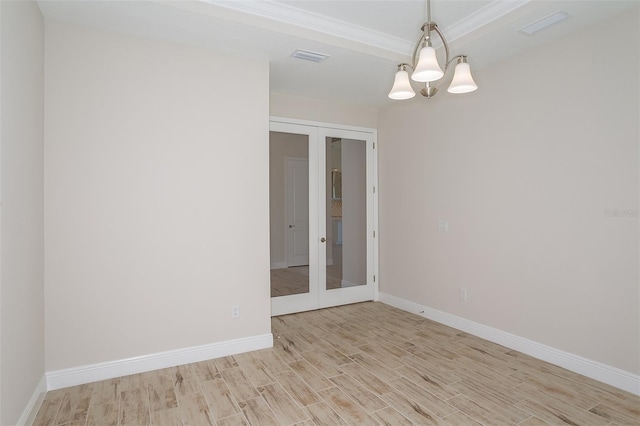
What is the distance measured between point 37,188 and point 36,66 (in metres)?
0.87

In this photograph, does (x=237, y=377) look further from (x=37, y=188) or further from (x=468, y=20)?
(x=468, y=20)

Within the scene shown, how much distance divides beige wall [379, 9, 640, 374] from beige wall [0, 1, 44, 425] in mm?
3850

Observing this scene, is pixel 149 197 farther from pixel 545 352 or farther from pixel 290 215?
pixel 545 352

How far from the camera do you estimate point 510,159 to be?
359 centimetres

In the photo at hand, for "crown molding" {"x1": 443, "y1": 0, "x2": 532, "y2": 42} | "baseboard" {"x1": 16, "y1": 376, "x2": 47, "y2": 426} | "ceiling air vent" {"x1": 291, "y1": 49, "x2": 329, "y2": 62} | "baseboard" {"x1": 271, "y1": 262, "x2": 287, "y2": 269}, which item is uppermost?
"crown molding" {"x1": 443, "y1": 0, "x2": 532, "y2": 42}

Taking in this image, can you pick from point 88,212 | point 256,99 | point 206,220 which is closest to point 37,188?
point 88,212

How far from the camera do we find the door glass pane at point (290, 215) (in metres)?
4.67

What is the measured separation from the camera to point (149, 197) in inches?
125

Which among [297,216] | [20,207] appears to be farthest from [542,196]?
[20,207]

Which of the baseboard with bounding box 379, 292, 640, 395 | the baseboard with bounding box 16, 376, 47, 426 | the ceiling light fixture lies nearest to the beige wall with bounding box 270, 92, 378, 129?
the ceiling light fixture

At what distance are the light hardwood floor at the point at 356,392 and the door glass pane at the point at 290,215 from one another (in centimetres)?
113

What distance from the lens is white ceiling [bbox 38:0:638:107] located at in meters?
2.73

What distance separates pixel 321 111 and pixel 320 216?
1.40 m

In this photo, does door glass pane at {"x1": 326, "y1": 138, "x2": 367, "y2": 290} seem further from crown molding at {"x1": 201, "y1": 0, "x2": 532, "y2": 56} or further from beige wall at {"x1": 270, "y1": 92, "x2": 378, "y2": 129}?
crown molding at {"x1": 201, "y1": 0, "x2": 532, "y2": 56}
